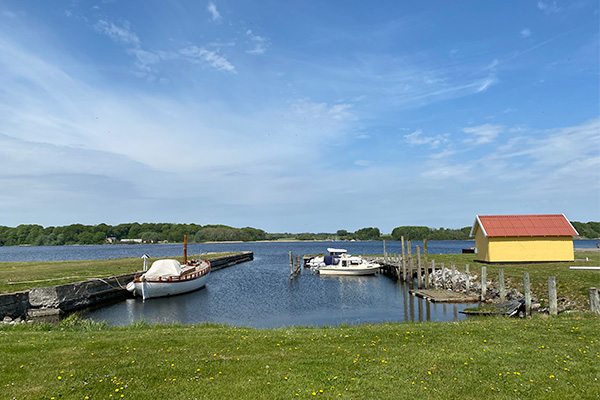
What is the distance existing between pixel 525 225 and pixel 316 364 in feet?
111

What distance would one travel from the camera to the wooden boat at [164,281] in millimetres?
33531

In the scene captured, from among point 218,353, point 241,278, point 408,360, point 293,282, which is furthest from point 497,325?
point 241,278

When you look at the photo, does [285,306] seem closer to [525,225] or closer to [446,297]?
[446,297]

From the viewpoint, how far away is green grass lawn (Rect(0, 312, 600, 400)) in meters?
7.05

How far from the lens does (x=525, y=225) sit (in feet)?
117

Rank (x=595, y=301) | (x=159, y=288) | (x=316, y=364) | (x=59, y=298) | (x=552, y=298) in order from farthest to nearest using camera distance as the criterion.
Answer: (x=159, y=288) → (x=59, y=298) → (x=552, y=298) → (x=595, y=301) → (x=316, y=364)

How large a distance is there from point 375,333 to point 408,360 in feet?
9.75

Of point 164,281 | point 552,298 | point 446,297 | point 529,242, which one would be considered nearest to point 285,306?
point 164,281

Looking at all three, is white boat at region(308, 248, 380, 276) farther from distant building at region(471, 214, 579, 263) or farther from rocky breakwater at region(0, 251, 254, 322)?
rocky breakwater at region(0, 251, 254, 322)

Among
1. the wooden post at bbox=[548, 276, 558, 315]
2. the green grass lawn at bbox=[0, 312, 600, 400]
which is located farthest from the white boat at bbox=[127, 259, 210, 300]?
the wooden post at bbox=[548, 276, 558, 315]

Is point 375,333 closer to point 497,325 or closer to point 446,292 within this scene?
point 497,325

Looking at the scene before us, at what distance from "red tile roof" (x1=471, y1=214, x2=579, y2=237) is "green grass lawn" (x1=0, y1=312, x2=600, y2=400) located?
980 inches

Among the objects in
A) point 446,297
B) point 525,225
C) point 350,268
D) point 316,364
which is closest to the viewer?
point 316,364

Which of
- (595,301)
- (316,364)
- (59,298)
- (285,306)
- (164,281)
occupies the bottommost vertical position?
(285,306)
